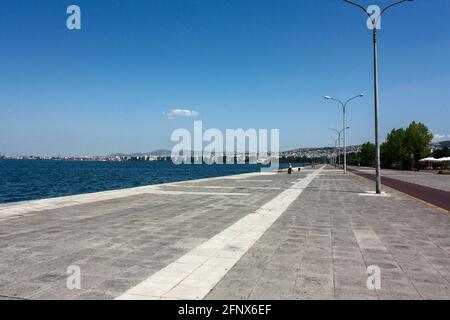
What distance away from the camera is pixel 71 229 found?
893 cm

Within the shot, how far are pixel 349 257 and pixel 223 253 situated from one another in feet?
7.30

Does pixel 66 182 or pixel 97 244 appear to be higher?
pixel 97 244

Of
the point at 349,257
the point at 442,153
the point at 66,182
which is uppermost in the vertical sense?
the point at 442,153

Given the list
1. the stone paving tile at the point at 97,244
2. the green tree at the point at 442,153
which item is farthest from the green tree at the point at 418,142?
the stone paving tile at the point at 97,244

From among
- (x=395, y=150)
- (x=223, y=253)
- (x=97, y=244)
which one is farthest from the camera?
(x=395, y=150)

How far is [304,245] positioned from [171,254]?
2682 millimetres

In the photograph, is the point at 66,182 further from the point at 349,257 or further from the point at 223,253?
the point at 349,257

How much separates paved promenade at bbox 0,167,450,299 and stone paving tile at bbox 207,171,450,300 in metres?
0.02

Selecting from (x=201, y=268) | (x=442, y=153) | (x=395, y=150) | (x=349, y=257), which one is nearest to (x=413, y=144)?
(x=395, y=150)

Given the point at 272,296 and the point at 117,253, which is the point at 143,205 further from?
the point at 272,296

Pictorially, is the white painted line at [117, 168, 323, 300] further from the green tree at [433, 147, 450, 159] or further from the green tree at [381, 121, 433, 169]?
the green tree at [433, 147, 450, 159]

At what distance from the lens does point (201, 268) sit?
5680mm

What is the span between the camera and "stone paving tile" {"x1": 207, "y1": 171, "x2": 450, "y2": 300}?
15.5 ft

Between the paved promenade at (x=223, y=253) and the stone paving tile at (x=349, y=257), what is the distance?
2cm
